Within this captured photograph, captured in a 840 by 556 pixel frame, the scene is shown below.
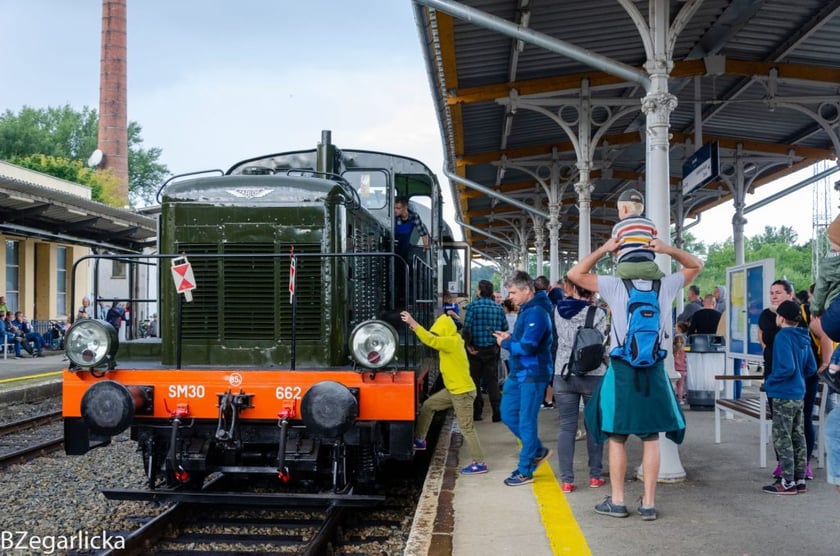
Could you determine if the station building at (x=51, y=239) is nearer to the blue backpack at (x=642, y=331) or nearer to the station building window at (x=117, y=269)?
the station building window at (x=117, y=269)

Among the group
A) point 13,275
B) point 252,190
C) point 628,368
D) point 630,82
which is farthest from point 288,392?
point 13,275

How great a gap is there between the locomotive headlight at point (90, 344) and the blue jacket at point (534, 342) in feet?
9.74

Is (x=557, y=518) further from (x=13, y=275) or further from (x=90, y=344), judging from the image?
(x=13, y=275)

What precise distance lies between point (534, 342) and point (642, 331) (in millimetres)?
1443

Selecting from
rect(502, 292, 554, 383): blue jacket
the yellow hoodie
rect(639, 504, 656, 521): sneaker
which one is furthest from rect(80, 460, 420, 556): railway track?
rect(639, 504, 656, 521): sneaker

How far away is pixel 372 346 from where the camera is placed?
16.7 ft

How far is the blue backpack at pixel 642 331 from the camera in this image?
4.61 meters

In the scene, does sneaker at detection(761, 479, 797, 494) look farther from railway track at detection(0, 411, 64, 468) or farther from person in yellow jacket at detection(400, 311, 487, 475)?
railway track at detection(0, 411, 64, 468)

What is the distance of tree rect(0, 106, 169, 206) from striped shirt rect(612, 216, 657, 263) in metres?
47.5

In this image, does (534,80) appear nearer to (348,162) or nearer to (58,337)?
(348,162)

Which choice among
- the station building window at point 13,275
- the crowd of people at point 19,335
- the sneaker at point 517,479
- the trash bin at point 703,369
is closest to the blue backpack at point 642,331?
the sneaker at point 517,479

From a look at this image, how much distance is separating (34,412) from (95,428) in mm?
Answer: 7506

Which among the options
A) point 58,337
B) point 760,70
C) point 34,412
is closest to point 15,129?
point 58,337

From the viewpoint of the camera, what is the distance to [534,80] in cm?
1258
